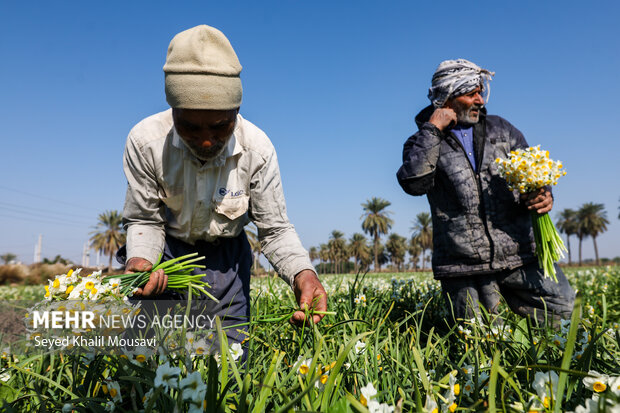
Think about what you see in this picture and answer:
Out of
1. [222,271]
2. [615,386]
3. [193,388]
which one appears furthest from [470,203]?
[193,388]

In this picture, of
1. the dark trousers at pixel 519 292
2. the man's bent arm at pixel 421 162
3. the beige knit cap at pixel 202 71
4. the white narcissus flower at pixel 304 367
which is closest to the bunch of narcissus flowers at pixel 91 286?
the white narcissus flower at pixel 304 367

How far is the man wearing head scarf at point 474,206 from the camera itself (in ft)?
11.0

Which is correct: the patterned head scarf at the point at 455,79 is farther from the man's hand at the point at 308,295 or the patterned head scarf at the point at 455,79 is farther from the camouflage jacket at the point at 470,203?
the man's hand at the point at 308,295

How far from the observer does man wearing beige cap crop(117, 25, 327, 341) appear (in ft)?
8.02

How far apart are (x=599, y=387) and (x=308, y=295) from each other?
4.88 ft

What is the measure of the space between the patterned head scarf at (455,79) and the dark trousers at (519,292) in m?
1.49

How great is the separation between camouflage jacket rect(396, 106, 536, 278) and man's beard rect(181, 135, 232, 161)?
153cm

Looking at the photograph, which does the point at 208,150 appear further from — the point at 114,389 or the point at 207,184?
the point at 114,389

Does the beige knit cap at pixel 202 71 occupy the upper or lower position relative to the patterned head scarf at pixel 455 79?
lower

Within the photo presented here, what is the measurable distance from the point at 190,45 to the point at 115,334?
1.61 metres

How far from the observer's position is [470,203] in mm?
3385

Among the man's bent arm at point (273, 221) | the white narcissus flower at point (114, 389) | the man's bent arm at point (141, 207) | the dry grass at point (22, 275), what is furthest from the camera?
the dry grass at point (22, 275)

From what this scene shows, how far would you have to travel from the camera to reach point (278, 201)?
306 cm

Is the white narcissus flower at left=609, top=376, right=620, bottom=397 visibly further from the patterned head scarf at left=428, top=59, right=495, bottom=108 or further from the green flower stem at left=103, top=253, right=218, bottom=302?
the patterned head scarf at left=428, top=59, right=495, bottom=108
